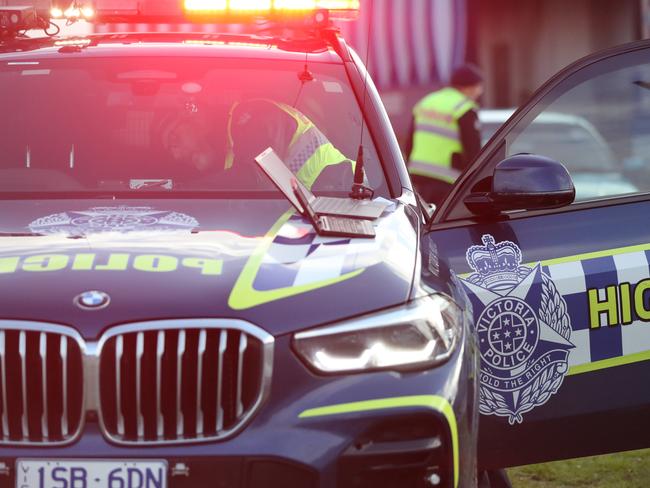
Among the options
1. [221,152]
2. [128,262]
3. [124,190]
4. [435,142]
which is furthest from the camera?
[435,142]

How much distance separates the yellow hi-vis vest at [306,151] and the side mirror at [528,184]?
472 millimetres

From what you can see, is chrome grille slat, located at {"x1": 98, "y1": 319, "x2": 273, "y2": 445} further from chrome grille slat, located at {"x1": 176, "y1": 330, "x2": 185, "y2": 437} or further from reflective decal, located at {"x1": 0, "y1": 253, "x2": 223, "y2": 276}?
reflective decal, located at {"x1": 0, "y1": 253, "x2": 223, "y2": 276}

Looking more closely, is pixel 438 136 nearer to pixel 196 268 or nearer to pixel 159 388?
pixel 196 268

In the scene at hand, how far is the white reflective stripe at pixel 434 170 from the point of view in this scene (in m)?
11.1

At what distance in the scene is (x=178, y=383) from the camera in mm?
3334

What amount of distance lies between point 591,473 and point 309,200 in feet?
7.83

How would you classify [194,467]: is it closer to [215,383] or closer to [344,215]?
[215,383]

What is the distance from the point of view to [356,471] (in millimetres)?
3355

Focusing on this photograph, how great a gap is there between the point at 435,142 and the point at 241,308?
312 inches

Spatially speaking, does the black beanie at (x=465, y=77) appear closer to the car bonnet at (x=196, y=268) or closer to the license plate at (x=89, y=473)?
the car bonnet at (x=196, y=268)

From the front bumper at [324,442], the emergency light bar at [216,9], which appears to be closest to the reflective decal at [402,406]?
the front bumper at [324,442]

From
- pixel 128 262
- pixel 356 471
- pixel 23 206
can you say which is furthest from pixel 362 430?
pixel 23 206

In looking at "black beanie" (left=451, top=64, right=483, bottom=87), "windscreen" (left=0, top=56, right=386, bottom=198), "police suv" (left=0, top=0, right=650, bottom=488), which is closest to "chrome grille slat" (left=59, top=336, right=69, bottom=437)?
"police suv" (left=0, top=0, right=650, bottom=488)

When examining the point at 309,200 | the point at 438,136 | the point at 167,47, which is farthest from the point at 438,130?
the point at 309,200
